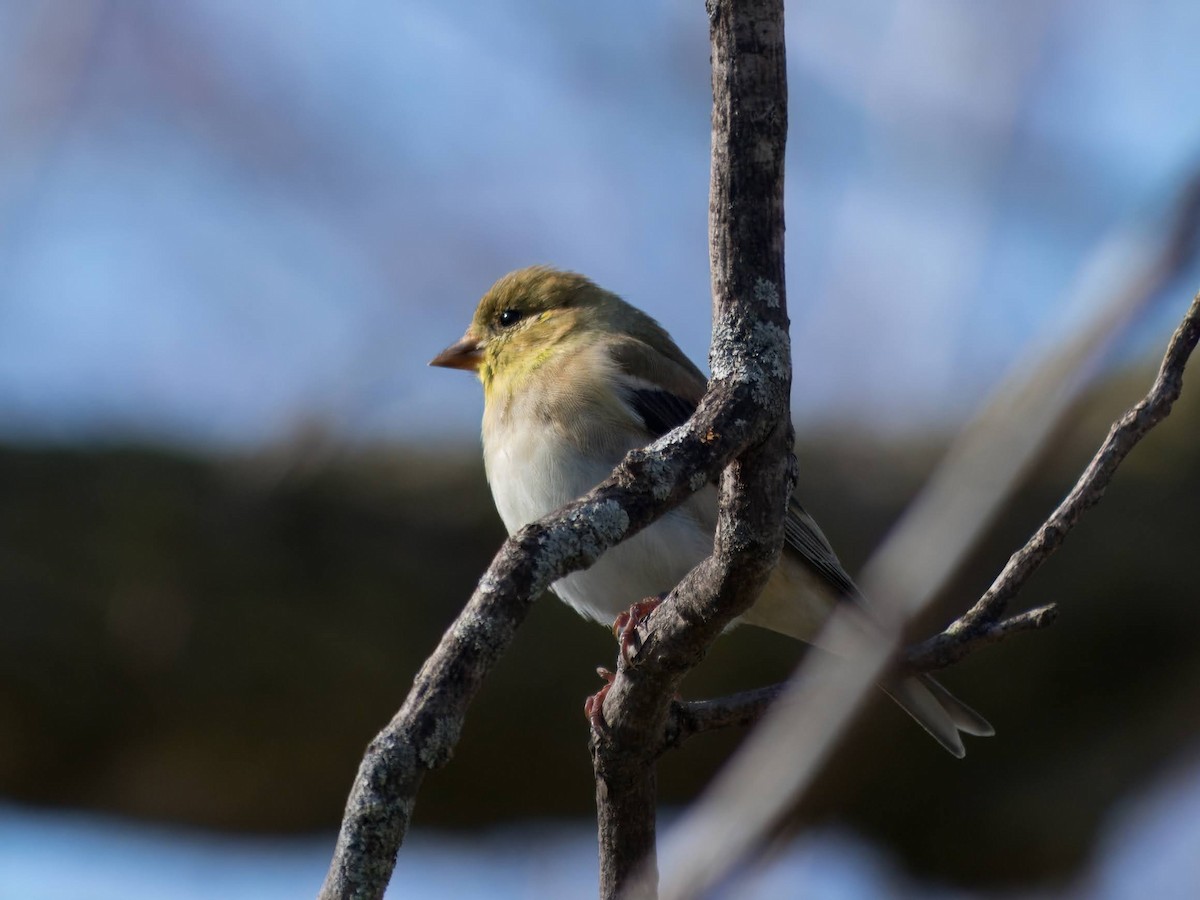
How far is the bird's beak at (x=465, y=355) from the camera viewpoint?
4305 millimetres

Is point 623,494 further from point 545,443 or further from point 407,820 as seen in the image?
point 545,443

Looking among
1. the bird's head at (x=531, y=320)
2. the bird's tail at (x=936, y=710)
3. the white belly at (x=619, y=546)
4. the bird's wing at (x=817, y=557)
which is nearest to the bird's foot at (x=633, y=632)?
the white belly at (x=619, y=546)

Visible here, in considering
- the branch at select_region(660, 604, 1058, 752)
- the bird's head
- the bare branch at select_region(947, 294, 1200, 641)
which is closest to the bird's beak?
the bird's head

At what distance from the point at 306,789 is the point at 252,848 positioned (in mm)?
315

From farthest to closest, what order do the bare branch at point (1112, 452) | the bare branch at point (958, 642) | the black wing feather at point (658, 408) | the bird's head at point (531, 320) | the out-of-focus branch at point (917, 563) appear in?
the bird's head at point (531, 320) < the black wing feather at point (658, 408) < the bare branch at point (958, 642) < the bare branch at point (1112, 452) < the out-of-focus branch at point (917, 563)

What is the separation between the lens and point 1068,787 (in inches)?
178

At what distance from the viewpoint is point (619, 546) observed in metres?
3.43

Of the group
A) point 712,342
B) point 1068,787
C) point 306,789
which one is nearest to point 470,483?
point 306,789

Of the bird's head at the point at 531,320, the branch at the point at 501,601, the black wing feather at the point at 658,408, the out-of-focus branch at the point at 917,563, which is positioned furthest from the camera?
the bird's head at the point at 531,320

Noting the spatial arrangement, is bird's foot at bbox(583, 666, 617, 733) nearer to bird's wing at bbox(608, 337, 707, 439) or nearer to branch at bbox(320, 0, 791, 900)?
branch at bbox(320, 0, 791, 900)

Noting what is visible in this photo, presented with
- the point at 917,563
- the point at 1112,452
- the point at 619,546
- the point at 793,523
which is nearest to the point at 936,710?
the point at 793,523

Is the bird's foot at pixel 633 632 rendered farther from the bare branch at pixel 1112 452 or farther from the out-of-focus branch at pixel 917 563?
the out-of-focus branch at pixel 917 563

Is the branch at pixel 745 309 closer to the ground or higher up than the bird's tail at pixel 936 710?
higher up

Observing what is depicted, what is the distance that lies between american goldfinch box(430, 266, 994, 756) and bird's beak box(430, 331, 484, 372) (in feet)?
0.99
